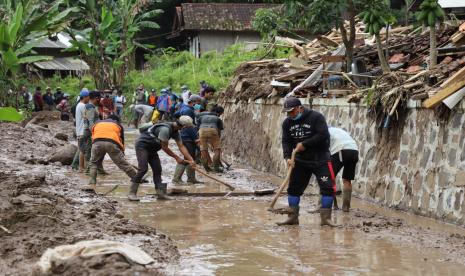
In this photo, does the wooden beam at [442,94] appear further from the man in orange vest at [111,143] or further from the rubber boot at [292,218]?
the man in orange vest at [111,143]

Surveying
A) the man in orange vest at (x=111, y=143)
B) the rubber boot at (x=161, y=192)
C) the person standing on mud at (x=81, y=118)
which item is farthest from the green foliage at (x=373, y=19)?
the person standing on mud at (x=81, y=118)

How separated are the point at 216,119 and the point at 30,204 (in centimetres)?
773

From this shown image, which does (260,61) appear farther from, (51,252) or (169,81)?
(169,81)

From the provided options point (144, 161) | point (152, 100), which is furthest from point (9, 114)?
point (152, 100)

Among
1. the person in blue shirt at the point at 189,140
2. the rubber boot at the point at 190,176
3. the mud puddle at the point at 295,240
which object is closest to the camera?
the mud puddle at the point at 295,240

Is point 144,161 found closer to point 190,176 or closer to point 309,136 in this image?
point 190,176

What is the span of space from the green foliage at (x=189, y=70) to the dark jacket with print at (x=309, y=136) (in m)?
20.1

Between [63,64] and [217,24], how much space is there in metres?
10.1

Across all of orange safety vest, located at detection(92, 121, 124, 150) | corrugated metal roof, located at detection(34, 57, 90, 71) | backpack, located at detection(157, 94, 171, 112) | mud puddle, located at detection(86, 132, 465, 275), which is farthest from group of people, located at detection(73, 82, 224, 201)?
corrugated metal roof, located at detection(34, 57, 90, 71)

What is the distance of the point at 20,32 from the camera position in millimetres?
23062

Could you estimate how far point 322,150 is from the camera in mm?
9719

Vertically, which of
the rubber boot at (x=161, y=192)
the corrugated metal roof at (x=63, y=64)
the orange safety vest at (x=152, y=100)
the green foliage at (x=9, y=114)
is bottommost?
the rubber boot at (x=161, y=192)

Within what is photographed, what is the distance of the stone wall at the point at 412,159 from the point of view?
988 cm

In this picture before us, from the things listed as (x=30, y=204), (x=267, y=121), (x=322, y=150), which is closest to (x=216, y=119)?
(x=267, y=121)
